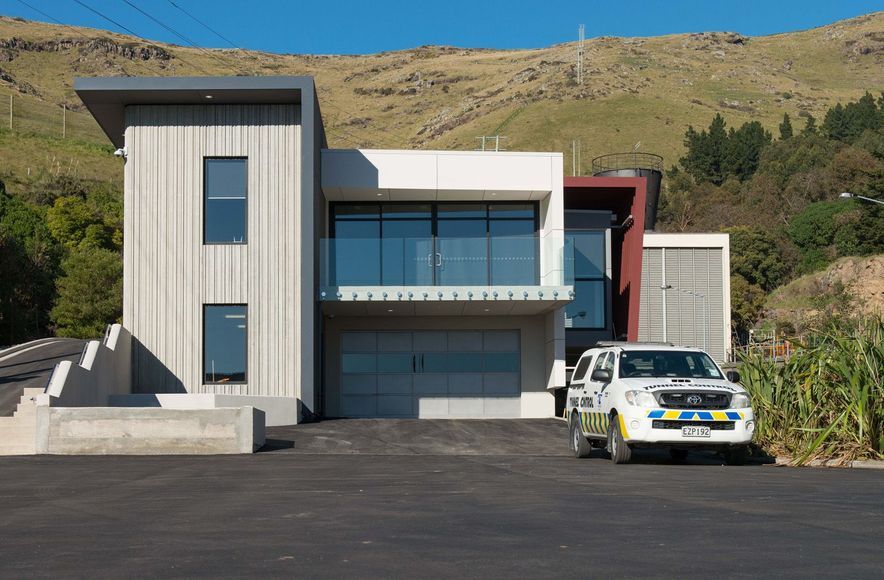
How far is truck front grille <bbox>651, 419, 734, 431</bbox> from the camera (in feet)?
55.1

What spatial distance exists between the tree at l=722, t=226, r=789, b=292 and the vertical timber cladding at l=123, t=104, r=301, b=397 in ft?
193

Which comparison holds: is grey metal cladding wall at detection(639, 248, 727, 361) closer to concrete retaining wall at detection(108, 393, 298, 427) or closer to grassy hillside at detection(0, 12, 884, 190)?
concrete retaining wall at detection(108, 393, 298, 427)

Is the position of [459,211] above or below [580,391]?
above

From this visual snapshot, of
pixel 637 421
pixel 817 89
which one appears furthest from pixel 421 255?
pixel 817 89

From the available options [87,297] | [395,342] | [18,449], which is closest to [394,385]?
[395,342]

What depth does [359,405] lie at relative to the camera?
34.1 metres

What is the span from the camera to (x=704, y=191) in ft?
358

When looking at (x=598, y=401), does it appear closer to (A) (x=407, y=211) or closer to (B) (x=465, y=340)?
(B) (x=465, y=340)

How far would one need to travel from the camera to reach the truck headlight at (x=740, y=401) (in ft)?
56.1

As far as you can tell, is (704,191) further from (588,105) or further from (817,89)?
(817,89)

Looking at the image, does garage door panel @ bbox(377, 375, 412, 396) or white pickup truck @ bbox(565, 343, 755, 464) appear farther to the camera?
garage door panel @ bbox(377, 375, 412, 396)

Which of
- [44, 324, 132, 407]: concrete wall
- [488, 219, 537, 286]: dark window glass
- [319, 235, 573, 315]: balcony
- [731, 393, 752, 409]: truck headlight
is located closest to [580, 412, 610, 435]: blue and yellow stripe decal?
[731, 393, 752, 409]: truck headlight

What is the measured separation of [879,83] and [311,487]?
582ft

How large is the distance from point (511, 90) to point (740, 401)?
141725 millimetres
